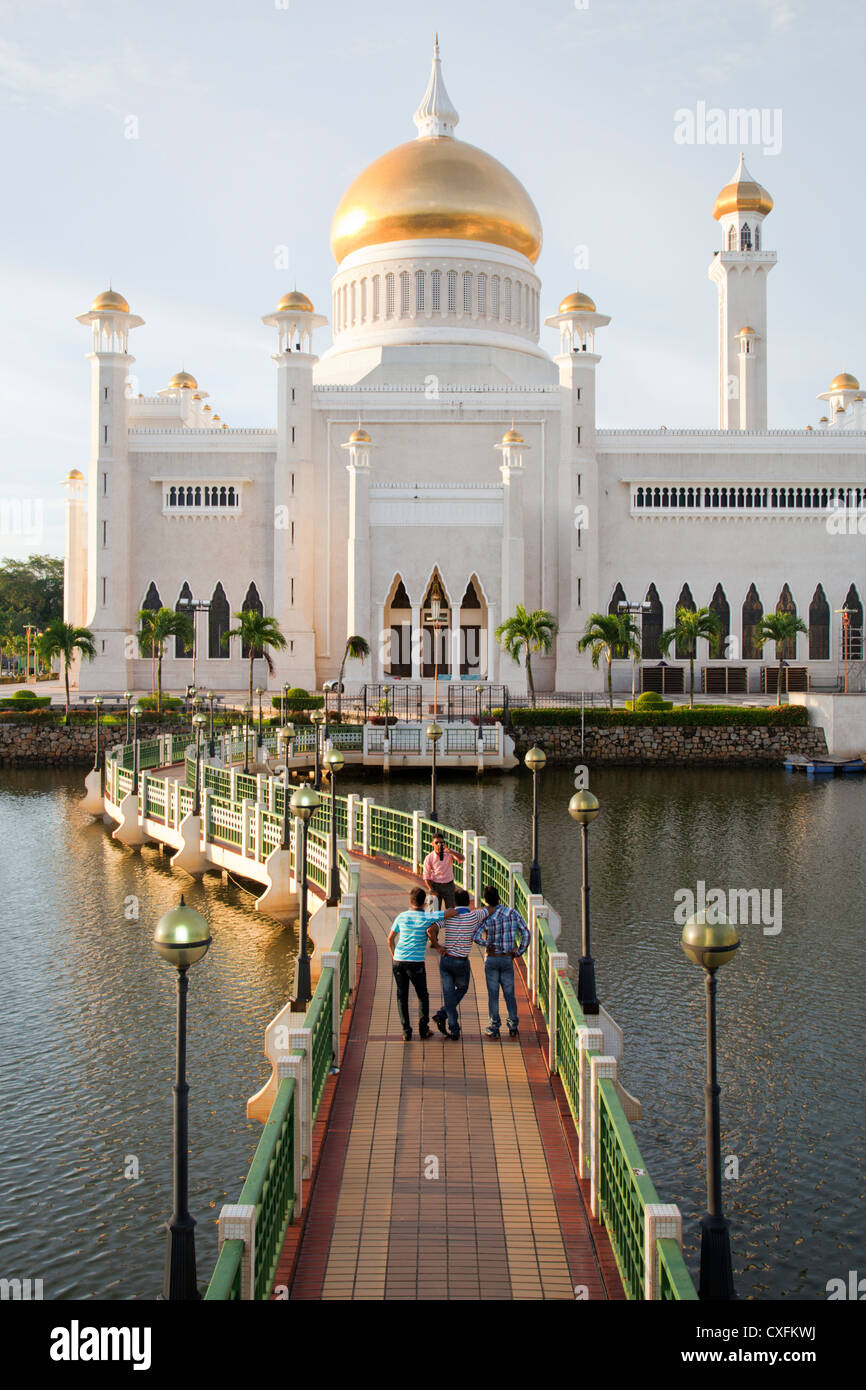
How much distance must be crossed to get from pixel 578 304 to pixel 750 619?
13.5 m

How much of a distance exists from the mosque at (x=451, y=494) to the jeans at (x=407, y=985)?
111 feet

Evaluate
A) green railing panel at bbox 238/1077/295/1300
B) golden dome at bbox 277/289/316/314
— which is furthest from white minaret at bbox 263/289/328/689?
green railing panel at bbox 238/1077/295/1300

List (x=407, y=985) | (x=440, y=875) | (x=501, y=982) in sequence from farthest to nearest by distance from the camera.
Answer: (x=440, y=875) < (x=407, y=985) < (x=501, y=982)

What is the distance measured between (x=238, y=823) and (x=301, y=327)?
102ft

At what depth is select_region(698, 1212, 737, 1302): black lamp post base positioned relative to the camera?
6.39m

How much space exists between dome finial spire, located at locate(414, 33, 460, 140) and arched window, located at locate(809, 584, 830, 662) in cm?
2418

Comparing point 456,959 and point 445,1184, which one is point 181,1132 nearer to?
point 445,1184

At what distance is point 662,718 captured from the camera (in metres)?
37.2

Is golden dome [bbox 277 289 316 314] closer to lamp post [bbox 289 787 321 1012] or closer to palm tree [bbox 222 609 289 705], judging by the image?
palm tree [bbox 222 609 289 705]

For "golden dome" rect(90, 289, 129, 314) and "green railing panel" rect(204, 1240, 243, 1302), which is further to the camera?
"golden dome" rect(90, 289, 129, 314)

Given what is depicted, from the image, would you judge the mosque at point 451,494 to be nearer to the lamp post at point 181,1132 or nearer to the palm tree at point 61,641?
the palm tree at point 61,641

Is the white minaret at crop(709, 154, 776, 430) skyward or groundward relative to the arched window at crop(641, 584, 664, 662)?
skyward

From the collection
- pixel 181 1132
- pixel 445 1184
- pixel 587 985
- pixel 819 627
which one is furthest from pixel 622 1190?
pixel 819 627
